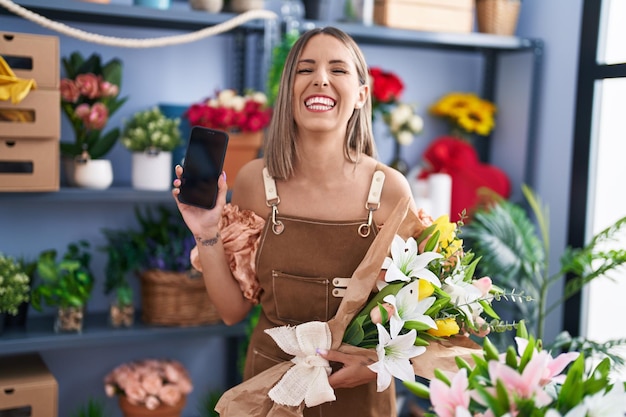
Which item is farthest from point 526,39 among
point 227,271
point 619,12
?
point 227,271

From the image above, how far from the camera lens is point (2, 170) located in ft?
7.61

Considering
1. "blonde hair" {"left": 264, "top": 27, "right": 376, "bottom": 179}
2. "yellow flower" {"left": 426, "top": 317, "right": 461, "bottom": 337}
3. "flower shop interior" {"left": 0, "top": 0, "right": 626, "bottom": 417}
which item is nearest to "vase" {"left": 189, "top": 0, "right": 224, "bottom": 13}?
"flower shop interior" {"left": 0, "top": 0, "right": 626, "bottom": 417}

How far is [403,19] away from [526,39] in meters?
0.58

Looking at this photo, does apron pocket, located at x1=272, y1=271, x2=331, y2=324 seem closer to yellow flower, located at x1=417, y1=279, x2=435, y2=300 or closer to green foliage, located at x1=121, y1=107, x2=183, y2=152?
yellow flower, located at x1=417, y1=279, x2=435, y2=300

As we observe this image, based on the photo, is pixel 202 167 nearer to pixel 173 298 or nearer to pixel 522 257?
pixel 173 298

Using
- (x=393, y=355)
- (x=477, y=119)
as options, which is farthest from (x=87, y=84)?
(x=477, y=119)

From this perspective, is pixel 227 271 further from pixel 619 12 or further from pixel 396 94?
pixel 619 12

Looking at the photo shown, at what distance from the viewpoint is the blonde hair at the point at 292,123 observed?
5.76 ft

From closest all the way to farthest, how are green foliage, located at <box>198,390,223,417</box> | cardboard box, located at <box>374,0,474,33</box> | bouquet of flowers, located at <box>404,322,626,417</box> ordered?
1. bouquet of flowers, located at <box>404,322,626,417</box>
2. green foliage, located at <box>198,390,223,417</box>
3. cardboard box, located at <box>374,0,474,33</box>

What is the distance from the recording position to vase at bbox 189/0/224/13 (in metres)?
2.64

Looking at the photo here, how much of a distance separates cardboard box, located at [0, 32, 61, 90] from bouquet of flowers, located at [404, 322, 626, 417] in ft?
5.66

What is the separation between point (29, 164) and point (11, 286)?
39 centimetres

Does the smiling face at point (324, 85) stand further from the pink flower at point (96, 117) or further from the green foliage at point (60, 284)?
the green foliage at point (60, 284)

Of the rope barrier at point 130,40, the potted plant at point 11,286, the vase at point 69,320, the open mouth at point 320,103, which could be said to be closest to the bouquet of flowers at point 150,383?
the vase at point 69,320
